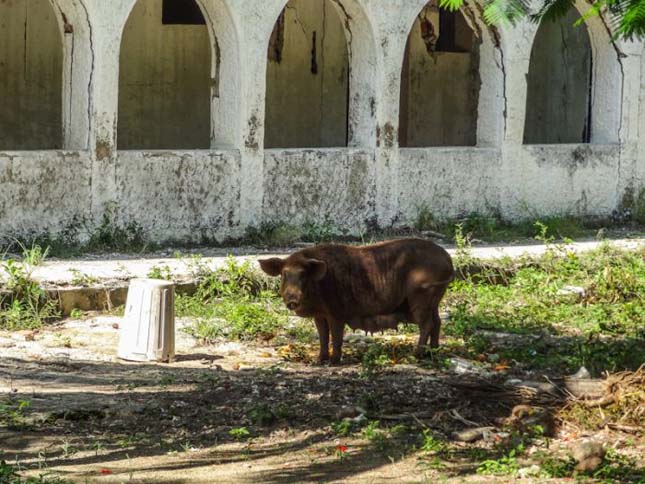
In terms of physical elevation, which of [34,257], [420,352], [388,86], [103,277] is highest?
[388,86]

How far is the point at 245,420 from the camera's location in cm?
805

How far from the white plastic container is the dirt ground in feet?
0.34

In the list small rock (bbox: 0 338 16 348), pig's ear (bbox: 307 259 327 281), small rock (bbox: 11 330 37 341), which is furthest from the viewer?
small rock (bbox: 11 330 37 341)

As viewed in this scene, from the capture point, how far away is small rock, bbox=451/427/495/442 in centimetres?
773

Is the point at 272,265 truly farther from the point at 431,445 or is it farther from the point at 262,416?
the point at 431,445

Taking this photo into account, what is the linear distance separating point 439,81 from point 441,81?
4cm

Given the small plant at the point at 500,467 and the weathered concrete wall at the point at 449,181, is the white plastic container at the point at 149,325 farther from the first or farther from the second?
the weathered concrete wall at the point at 449,181

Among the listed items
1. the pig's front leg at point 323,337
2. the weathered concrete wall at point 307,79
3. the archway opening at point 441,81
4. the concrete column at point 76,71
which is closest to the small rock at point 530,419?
the pig's front leg at point 323,337

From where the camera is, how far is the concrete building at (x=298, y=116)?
13.4m

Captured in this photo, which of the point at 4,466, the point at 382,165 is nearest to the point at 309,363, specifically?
the point at 4,466

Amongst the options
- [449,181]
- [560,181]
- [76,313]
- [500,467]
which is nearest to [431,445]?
[500,467]

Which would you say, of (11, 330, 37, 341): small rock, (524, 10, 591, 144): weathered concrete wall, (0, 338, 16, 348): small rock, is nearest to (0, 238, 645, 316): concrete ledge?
(11, 330, 37, 341): small rock

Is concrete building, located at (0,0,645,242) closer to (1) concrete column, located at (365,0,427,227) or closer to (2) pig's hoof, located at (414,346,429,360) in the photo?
(1) concrete column, located at (365,0,427,227)

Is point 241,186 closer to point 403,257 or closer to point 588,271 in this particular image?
point 588,271
